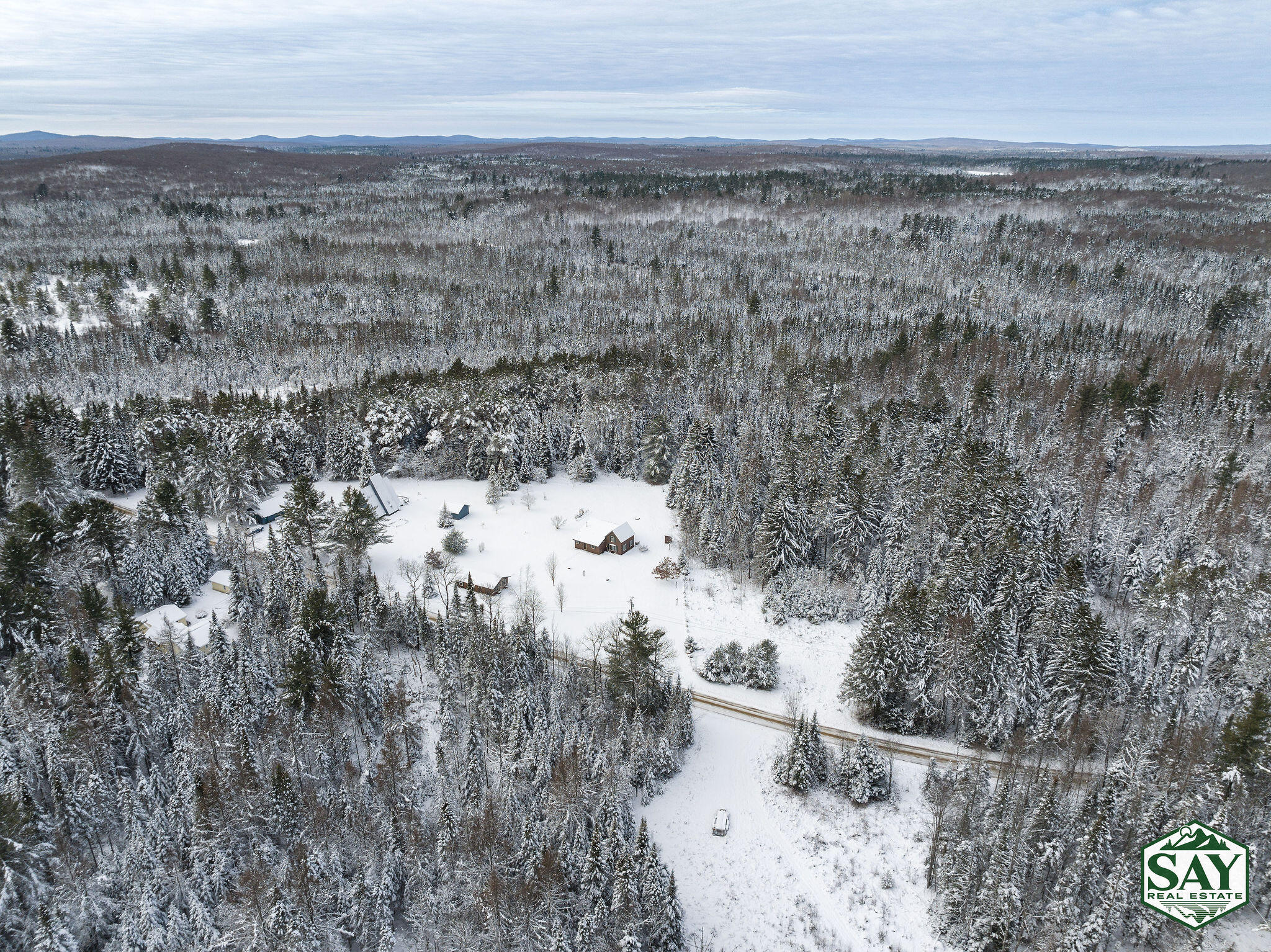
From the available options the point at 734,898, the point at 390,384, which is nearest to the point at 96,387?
the point at 390,384

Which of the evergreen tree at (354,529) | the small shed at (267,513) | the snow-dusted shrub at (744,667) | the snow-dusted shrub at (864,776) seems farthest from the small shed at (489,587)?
the snow-dusted shrub at (864,776)

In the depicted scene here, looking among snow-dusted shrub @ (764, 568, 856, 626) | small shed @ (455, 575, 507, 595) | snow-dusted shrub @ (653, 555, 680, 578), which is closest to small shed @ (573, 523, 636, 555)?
snow-dusted shrub @ (653, 555, 680, 578)

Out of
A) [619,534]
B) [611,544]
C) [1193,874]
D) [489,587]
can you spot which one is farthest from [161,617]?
[1193,874]

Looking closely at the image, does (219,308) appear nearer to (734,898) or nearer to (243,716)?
(243,716)

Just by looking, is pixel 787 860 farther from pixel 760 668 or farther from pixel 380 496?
pixel 380 496

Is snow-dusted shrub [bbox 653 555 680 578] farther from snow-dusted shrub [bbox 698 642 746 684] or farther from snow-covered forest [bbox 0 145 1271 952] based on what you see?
snow-dusted shrub [bbox 698 642 746 684]

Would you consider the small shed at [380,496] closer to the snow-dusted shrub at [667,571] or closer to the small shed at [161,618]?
the small shed at [161,618]
